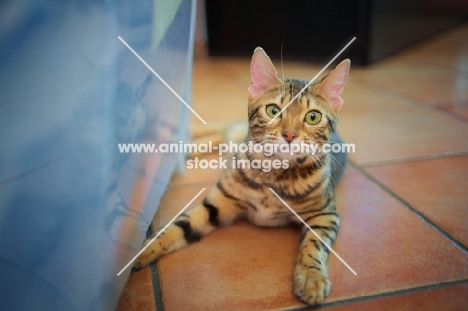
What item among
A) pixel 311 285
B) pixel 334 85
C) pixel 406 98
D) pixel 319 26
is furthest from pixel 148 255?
A: pixel 319 26

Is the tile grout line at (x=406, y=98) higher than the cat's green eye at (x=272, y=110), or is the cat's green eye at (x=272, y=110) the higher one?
the cat's green eye at (x=272, y=110)

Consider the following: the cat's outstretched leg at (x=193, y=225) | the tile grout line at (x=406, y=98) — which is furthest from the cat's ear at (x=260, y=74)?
the tile grout line at (x=406, y=98)

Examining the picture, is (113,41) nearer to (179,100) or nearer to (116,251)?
(116,251)

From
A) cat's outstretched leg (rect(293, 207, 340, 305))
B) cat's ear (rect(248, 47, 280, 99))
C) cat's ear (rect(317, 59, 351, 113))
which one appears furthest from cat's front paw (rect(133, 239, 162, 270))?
cat's ear (rect(317, 59, 351, 113))

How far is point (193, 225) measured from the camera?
0.98m

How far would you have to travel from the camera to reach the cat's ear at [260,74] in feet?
3.28

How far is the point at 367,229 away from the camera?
3.28 feet

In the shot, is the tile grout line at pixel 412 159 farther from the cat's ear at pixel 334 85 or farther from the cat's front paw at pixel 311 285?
the cat's front paw at pixel 311 285

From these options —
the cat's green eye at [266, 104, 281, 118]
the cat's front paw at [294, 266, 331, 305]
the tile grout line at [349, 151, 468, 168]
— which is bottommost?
the tile grout line at [349, 151, 468, 168]

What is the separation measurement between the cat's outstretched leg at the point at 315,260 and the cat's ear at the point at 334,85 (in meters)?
0.29

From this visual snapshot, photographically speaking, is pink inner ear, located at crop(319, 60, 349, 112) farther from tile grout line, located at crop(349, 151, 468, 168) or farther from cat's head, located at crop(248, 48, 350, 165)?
tile grout line, located at crop(349, 151, 468, 168)

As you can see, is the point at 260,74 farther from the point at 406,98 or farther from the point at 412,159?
the point at 406,98

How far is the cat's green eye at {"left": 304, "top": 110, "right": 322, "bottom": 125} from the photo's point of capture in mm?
969

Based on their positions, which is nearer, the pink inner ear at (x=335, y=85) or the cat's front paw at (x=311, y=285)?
the cat's front paw at (x=311, y=285)
